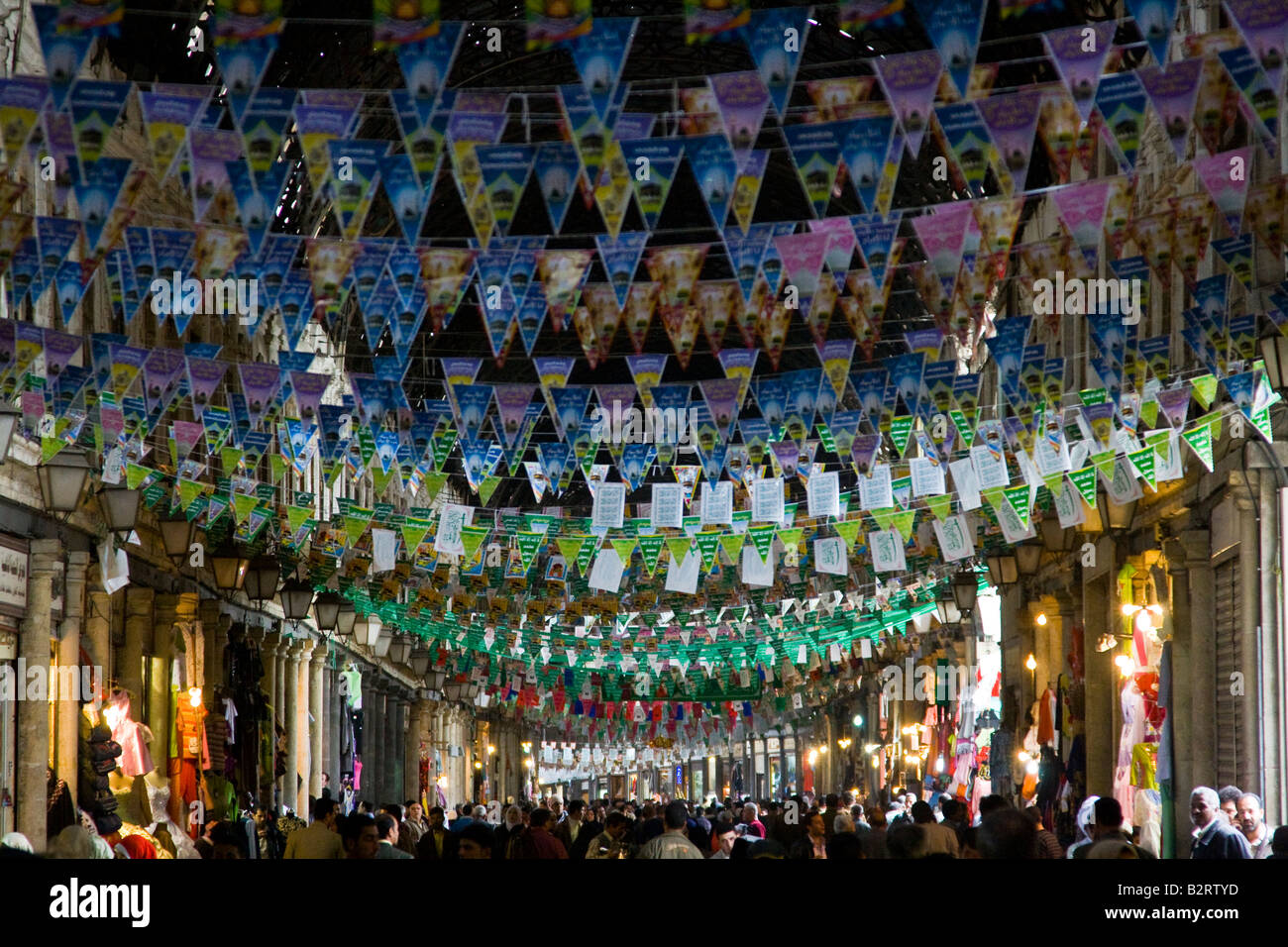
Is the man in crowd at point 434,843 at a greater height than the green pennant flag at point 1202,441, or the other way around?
the green pennant flag at point 1202,441

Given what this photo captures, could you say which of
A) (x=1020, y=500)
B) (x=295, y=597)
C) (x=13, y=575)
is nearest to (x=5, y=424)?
(x=13, y=575)

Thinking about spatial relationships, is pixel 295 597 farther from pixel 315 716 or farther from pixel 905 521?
pixel 315 716

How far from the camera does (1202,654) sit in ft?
60.6

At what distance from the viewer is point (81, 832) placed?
32.6ft

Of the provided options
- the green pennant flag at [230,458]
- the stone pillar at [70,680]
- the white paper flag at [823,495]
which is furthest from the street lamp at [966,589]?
the stone pillar at [70,680]

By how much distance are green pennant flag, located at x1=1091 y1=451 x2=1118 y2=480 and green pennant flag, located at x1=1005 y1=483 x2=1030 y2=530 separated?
137 centimetres

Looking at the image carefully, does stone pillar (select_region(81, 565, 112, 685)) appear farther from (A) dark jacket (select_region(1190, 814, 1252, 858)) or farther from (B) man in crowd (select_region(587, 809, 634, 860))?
(A) dark jacket (select_region(1190, 814, 1252, 858))

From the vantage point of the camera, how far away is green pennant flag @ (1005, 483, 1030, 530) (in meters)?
19.5

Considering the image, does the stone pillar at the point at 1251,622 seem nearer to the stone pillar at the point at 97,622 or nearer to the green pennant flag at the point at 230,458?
the green pennant flag at the point at 230,458

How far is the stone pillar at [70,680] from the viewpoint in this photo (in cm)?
1864

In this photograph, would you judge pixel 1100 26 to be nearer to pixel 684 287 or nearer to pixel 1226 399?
pixel 684 287

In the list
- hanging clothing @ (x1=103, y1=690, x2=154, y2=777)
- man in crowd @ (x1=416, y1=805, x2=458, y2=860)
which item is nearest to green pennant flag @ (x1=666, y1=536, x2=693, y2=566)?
man in crowd @ (x1=416, y1=805, x2=458, y2=860)

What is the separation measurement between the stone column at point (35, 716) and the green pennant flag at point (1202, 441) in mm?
11169

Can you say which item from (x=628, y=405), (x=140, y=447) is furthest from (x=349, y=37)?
(x=140, y=447)
